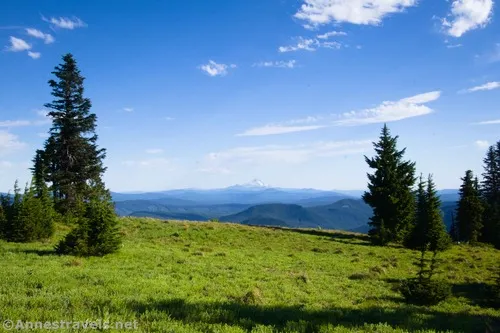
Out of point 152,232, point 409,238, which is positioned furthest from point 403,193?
point 152,232

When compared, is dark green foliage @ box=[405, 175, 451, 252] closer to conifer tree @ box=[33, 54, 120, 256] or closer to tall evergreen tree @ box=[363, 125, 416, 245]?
tall evergreen tree @ box=[363, 125, 416, 245]

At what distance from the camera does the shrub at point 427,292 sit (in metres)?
14.2

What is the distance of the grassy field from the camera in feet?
28.0

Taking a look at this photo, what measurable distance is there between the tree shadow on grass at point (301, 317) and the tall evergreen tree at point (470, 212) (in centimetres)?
4913

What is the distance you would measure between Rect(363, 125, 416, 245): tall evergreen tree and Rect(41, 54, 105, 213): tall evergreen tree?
32.9 m

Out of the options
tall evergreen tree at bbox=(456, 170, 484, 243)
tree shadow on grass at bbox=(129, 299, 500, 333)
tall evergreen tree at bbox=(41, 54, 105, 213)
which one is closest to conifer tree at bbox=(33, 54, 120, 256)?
tall evergreen tree at bbox=(41, 54, 105, 213)

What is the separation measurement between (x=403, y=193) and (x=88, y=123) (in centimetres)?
3763

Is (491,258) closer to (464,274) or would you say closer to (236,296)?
(464,274)

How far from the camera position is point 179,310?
9.25 m

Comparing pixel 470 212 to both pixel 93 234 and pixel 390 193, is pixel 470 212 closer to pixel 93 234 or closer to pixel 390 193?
pixel 390 193

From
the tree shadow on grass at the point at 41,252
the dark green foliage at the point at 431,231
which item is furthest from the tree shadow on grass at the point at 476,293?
the tree shadow on grass at the point at 41,252

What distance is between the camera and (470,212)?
5438cm

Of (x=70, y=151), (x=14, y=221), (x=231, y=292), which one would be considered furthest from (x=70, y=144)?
(x=231, y=292)

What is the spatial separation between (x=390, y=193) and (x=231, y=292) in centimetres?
3234
